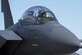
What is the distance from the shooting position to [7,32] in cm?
865

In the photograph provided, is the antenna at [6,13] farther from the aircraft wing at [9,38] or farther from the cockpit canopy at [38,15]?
the aircraft wing at [9,38]

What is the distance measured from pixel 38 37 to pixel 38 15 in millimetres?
1359

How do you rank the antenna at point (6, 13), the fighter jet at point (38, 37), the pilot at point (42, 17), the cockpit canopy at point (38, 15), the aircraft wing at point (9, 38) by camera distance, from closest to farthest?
the fighter jet at point (38, 37)
the aircraft wing at point (9, 38)
the pilot at point (42, 17)
the cockpit canopy at point (38, 15)
the antenna at point (6, 13)

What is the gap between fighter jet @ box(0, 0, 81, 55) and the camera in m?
7.16

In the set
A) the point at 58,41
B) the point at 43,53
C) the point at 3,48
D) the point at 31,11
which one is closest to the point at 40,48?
the point at 43,53

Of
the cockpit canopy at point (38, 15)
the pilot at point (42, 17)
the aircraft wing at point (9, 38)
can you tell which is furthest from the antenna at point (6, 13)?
the aircraft wing at point (9, 38)

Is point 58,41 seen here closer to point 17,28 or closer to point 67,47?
point 67,47

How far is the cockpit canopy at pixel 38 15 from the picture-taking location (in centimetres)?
A: 860

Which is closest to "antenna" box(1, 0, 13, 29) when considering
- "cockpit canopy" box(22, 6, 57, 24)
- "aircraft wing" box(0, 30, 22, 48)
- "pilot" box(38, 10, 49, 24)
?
"cockpit canopy" box(22, 6, 57, 24)

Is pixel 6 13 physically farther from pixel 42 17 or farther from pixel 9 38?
pixel 9 38

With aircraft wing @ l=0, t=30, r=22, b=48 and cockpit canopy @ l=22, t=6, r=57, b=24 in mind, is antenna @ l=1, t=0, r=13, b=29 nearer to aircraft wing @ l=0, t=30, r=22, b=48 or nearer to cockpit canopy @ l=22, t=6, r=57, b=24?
cockpit canopy @ l=22, t=6, r=57, b=24

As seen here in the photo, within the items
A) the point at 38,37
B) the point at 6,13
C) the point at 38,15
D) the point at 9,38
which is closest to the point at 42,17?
the point at 38,15

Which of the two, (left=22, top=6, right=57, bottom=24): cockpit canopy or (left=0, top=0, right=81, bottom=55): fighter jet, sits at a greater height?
(left=22, top=6, right=57, bottom=24): cockpit canopy

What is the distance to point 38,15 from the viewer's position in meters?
8.83
